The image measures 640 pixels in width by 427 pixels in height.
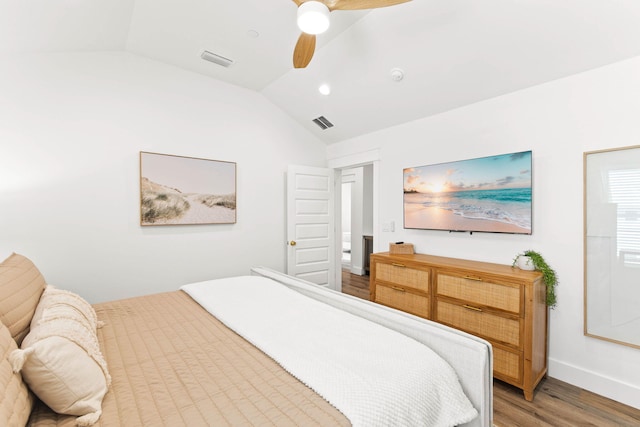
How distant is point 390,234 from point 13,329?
325 cm

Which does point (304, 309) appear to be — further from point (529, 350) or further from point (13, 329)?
point (529, 350)

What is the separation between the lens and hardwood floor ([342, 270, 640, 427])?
1879 mm

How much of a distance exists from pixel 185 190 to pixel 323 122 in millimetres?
1958

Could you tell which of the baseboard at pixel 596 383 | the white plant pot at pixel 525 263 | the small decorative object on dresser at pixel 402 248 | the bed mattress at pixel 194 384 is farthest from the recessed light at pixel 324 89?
the baseboard at pixel 596 383

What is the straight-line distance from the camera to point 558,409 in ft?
6.57

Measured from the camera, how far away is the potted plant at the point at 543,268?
2297 mm

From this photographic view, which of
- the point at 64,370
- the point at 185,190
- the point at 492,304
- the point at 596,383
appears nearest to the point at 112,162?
the point at 185,190

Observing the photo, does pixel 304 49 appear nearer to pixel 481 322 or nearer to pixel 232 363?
pixel 232 363

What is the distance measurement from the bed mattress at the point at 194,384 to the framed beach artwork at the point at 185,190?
5.18 ft

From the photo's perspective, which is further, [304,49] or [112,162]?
[112,162]

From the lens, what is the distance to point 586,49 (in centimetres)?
206

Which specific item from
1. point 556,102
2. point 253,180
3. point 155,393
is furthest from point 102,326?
point 556,102

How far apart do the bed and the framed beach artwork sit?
1.28m

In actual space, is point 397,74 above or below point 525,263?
above
